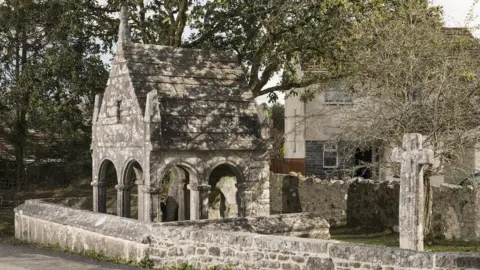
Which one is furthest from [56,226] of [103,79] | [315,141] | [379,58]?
[315,141]

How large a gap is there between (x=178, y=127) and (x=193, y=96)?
3.43 ft

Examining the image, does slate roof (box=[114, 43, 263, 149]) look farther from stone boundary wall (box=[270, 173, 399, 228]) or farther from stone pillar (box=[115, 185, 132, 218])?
stone boundary wall (box=[270, 173, 399, 228])

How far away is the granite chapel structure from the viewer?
16.7 metres

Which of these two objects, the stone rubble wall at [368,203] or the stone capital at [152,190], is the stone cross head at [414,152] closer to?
the stone capital at [152,190]

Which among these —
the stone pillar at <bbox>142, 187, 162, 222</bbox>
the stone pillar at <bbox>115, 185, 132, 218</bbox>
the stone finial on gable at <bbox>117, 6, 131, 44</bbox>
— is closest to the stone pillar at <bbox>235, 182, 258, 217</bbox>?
the stone pillar at <bbox>142, 187, 162, 222</bbox>

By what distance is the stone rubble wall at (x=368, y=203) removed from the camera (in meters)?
19.5

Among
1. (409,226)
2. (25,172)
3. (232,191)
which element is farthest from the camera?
(25,172)

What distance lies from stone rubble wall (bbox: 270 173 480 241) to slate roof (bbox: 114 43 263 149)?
5.71 m

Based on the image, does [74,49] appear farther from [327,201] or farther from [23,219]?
[327,201]

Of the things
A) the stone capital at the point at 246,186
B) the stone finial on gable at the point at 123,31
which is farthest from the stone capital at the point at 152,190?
the stone finial on gable at the point at 123,31

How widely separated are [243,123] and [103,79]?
7.29 metres

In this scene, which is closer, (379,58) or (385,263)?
(385,263)

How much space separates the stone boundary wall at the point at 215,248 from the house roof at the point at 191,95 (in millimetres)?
2534

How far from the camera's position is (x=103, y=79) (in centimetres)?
2372
